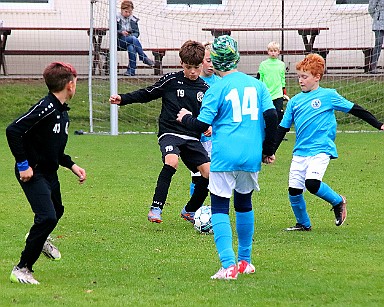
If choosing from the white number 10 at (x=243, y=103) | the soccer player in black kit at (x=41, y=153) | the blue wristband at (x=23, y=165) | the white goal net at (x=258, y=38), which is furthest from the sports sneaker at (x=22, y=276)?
the white goal net at (x=258, y=38)

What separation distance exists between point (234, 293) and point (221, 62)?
5.44ft

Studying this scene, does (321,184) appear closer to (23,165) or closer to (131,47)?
(23,165)

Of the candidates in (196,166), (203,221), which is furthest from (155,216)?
(196,166)

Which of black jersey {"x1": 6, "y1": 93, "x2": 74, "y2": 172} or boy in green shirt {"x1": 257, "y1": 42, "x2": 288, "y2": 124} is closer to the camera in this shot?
black jersey {"x1": 6, "y1": 93, "x2": 74, "y2": 172}

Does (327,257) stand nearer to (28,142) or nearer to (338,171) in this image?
(28,142)

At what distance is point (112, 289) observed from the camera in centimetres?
591

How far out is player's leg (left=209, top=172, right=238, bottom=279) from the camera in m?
6.14

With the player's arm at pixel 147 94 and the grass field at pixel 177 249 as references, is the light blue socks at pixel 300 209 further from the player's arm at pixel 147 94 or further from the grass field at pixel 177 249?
the player's arm at pixel 147 94

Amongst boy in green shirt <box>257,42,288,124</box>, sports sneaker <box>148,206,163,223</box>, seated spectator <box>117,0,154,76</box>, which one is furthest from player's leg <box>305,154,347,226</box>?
seated spectator <box>117,0,154,76</box>

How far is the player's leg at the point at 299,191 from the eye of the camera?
8184 millimetres

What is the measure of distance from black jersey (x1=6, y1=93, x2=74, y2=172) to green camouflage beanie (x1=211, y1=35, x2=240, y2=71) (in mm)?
1126

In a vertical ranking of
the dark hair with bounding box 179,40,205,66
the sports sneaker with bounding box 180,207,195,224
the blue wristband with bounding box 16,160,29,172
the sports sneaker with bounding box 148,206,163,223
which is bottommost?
the sports sneaker with bounding box 180,207,195,224

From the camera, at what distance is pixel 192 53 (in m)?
8.28

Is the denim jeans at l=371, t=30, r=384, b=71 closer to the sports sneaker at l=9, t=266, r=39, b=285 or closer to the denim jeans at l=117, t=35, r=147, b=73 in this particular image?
the denim jeans at l=117, t=35, r=147, b=73
